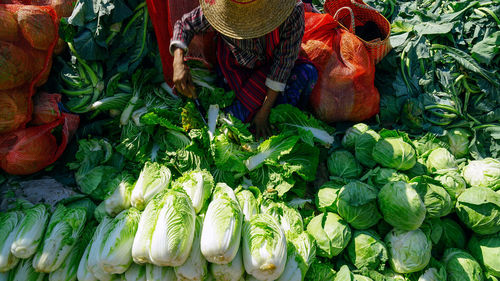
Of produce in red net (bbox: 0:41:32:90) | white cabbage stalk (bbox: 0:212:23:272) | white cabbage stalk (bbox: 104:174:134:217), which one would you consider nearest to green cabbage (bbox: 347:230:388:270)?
white cabbage stalk (bbox: 104:174:134:217)

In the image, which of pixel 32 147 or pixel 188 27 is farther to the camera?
pixel 188 27

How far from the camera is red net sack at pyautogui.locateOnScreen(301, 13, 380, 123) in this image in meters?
3.71

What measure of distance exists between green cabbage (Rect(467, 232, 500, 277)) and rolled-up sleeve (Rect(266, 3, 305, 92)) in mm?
2270

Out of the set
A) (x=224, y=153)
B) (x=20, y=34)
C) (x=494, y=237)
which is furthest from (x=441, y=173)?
(x=20, y=34)

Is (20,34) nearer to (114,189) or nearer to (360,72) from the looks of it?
(114,189)

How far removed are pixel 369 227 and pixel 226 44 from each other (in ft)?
7.69

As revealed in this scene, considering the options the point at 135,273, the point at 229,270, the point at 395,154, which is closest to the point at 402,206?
the point at 395,154

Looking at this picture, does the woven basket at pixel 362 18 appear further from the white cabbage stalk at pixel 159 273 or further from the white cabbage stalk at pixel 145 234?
the white cabbage stalk at pixel 159 273

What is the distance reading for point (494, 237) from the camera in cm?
288

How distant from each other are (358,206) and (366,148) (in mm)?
775

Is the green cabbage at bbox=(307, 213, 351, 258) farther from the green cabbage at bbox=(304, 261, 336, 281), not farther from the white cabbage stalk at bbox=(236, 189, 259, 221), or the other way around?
the white cabbage stalk at bbox=(236, 189, 259, 221)

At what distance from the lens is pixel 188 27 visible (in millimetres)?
3225

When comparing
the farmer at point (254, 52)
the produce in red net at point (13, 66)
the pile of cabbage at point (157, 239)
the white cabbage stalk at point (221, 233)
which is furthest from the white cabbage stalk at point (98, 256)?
the produce in red net at point (13, 66)

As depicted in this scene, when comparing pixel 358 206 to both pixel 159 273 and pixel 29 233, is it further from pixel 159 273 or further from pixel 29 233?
pixel 29 233
